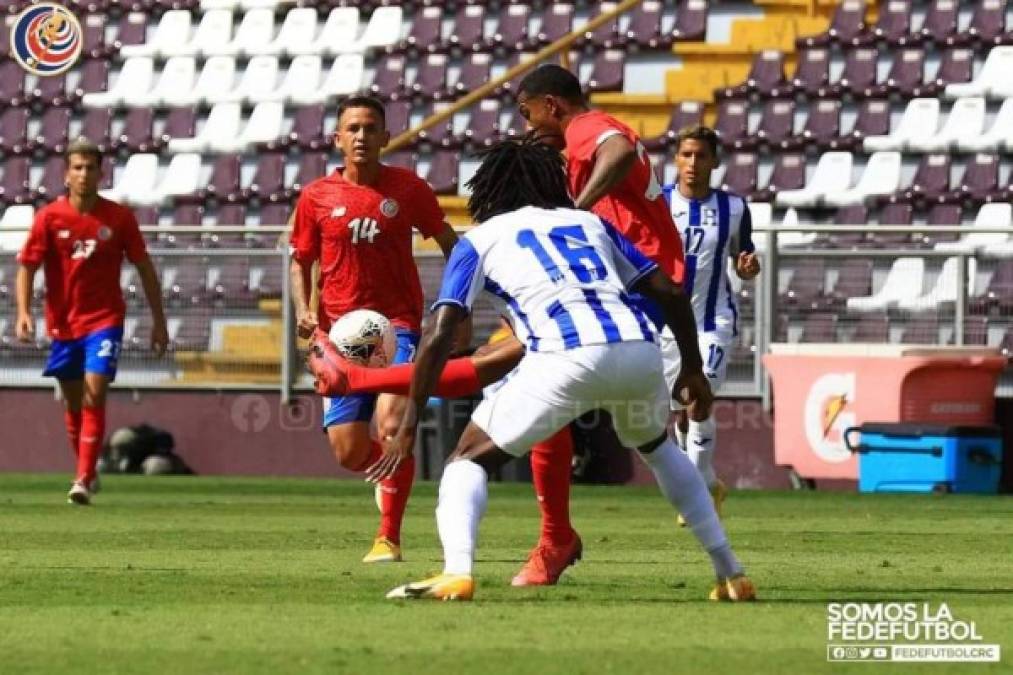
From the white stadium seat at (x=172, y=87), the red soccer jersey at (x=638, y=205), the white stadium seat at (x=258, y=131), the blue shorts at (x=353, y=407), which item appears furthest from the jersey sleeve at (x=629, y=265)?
the white stadium seat at (x=172, y=87)

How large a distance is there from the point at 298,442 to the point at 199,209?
5.23 meters

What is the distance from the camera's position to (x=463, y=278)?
7.50 m

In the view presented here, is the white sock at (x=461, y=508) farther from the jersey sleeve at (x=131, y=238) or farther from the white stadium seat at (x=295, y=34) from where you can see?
the white stadium seat at (x=295, y=34)

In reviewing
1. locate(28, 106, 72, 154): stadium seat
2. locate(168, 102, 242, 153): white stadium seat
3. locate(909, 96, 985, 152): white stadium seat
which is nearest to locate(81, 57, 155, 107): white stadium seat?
locate(28, 106, 72, 154): stadium seat

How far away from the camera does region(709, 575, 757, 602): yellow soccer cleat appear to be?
797 centimetres

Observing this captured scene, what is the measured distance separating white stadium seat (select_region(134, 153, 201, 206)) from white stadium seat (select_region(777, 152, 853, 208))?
711cm

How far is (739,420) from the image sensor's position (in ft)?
63.1

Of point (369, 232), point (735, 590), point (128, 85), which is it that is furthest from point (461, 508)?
point (128, 85)

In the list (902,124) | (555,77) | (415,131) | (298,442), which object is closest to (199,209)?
(415,131)

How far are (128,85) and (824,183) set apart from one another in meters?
9.32

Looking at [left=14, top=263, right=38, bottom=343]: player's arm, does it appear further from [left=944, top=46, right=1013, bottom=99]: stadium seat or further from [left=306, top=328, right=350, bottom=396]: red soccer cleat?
[left=944, top=46, right=1013, bottom=99]: stadium seat

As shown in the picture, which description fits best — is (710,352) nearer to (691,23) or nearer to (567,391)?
(567,391)

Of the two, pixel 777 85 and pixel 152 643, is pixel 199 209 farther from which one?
pixel 152 643

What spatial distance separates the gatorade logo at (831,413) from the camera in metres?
18.2
